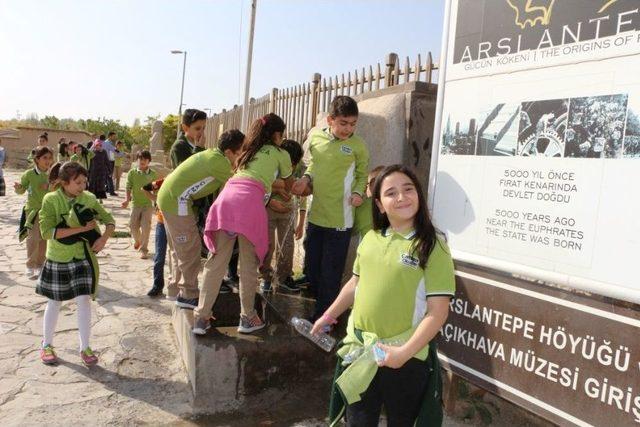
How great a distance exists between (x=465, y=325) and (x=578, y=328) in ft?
2.10

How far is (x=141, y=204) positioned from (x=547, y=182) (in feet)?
20.9

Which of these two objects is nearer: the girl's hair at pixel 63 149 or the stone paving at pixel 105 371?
the stone paving at pixel 105 371

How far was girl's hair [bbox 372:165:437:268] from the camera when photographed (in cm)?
215

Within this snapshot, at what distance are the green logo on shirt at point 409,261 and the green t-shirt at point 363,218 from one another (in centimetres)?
188

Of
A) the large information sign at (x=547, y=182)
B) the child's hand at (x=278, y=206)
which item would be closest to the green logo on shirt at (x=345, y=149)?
the large information sign at (x=547, y=182)

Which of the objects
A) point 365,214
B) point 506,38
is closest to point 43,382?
point 365,214

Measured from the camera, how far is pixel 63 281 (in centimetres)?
405

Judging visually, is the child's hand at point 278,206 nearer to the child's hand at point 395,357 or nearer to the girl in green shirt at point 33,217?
the child's hand at point 395,357

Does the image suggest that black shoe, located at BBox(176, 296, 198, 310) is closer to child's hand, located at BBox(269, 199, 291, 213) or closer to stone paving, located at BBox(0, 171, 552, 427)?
stone paving, located at BBox(0, 171, 552, 427)

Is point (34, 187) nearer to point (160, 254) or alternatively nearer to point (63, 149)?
point (160, 254)

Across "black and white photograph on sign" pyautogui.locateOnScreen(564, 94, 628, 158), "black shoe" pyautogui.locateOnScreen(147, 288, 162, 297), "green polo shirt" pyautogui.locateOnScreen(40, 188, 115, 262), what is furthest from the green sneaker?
"black and white photograph on sign" pyautogui.locateOnScreen(564, 94, 628, 158)

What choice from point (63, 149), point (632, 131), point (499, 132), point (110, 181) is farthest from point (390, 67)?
point (110, 181)

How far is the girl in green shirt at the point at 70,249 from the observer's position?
404 centimetres

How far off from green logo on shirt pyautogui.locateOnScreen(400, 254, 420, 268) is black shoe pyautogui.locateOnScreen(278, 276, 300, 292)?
9.58 ft
